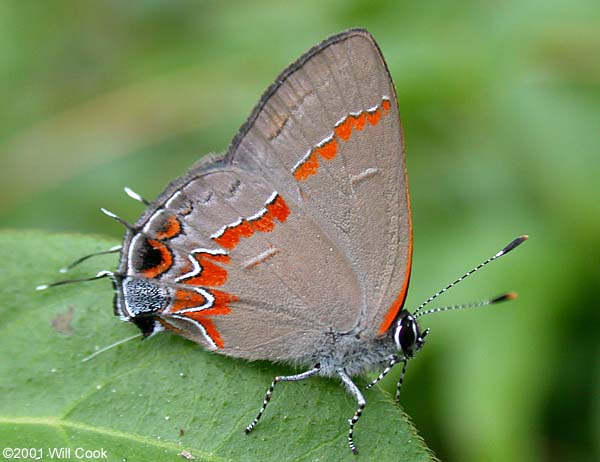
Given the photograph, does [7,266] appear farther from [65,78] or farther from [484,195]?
[65,78]

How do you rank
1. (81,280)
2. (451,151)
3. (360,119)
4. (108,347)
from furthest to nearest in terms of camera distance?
(451,151)
(360,119)
(81,280)
(108,347)

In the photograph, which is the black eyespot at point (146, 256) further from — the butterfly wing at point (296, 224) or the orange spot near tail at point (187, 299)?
the orange spot near tail at point (187, 299)

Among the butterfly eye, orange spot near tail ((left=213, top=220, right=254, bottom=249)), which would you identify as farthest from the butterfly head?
orange spot near tail ((left=213, top=220, right=254, bottom=249))

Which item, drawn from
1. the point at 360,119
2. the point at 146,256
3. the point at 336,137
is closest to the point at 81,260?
the point at 146,256

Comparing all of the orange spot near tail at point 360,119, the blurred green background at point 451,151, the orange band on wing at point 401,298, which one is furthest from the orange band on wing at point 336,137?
the blurred green background at point 451,151

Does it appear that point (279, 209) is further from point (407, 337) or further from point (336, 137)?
point (407, 337)

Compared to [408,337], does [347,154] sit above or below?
above
